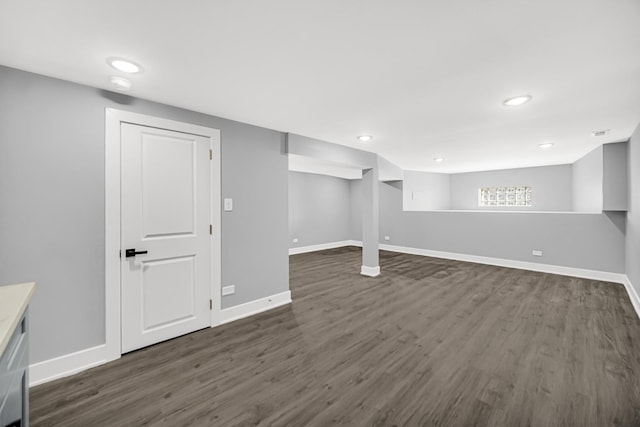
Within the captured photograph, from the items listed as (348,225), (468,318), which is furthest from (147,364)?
(348,225)

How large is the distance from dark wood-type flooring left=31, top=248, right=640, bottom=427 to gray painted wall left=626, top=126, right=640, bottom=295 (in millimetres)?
481

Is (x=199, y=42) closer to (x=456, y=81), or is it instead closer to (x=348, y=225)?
(x=456, y=81)

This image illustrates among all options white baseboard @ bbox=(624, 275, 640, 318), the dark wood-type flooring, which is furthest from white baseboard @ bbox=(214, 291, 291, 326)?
white baseboard @ bbox=(624, 275, 640, 318)

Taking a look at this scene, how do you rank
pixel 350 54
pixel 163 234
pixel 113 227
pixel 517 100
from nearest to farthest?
pixel 350 54 < pixel 113 227 < pixel 517 100 < pixel 163 234

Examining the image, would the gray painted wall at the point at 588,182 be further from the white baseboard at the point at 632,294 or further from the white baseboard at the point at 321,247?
the white baseboard at the point at 321,247

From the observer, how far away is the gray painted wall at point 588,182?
486cm

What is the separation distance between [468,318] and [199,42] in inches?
145

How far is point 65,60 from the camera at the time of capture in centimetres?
182

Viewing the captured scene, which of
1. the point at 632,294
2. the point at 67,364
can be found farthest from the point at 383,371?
the point at 632,294

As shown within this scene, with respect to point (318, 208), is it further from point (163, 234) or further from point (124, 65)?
Result: point (124, 65)

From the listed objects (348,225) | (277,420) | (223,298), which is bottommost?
(277,420)

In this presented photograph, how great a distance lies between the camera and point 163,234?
103 inches

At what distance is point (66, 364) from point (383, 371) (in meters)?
2.51

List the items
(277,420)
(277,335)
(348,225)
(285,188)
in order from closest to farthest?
(277,420) → (277,335) → (285,188) → (348,225)
